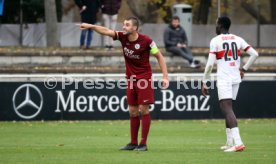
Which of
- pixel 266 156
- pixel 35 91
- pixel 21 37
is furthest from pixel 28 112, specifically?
pixel 266 156

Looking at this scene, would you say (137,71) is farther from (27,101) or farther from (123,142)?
(27,101)

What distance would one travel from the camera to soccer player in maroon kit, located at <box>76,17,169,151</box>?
15.1 meters

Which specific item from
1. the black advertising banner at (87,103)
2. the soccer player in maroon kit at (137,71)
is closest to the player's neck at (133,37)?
the soccer player in maroon kit at (137,71)

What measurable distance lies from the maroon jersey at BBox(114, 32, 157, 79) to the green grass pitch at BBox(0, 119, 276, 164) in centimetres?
134

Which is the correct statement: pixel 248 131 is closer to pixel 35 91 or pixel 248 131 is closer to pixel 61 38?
pixel 35 91

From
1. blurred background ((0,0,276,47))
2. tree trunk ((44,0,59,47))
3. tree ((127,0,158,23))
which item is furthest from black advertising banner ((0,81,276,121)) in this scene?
tree ((127,0,158,23))

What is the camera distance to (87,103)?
23812 millimetres

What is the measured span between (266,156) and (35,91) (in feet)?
35.1

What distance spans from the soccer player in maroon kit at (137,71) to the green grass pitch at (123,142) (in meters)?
0.47

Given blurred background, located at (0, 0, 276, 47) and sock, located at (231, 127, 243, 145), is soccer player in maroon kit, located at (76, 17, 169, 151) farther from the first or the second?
blurred background, located at (0, 0, 276, 47)

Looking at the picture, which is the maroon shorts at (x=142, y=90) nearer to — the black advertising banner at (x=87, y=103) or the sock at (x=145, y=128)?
the sock at (x=145, y=128)

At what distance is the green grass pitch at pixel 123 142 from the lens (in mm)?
13719

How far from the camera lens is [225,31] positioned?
596 inches

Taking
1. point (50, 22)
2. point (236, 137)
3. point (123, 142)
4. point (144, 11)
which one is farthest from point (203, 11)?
point (236, 137)
